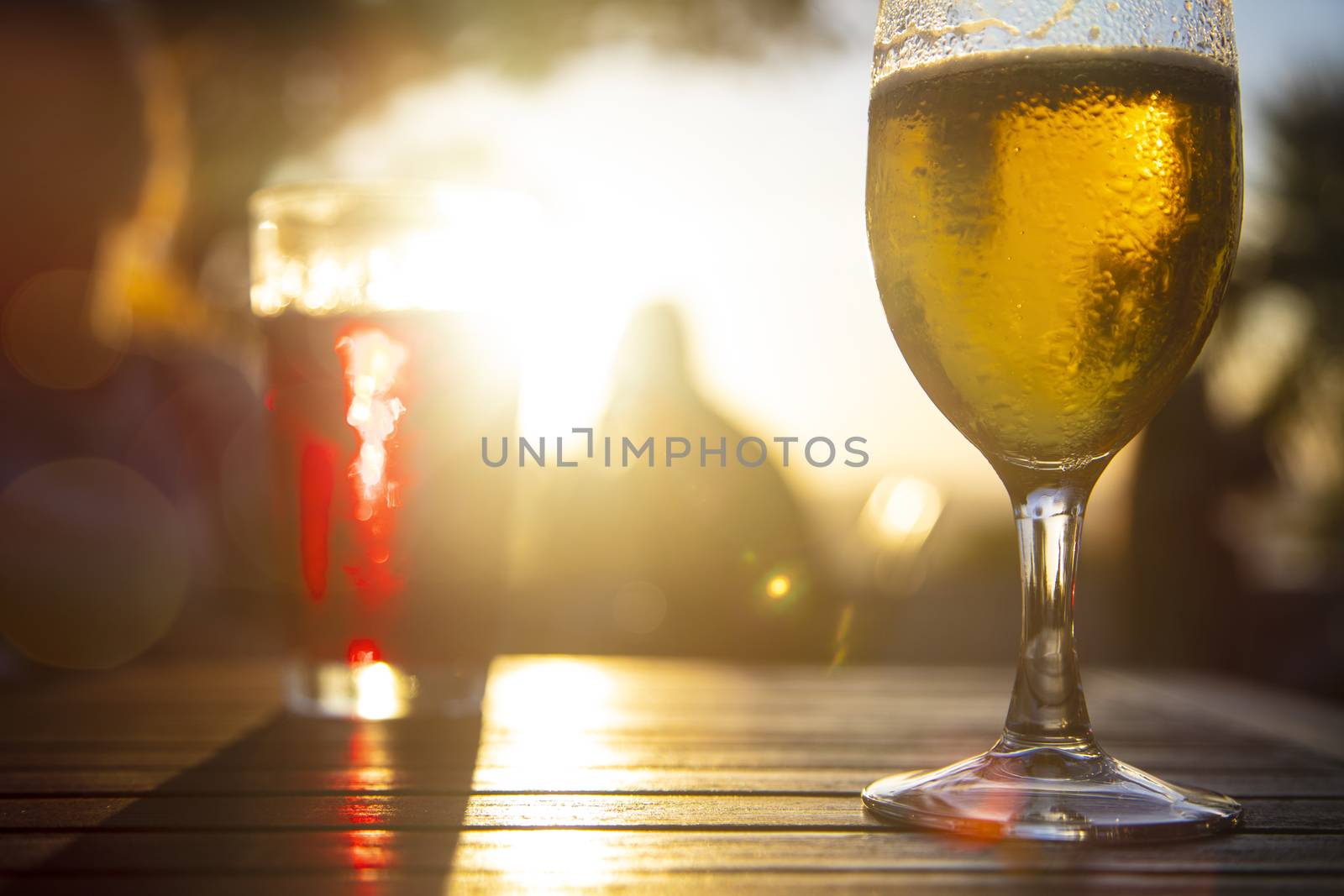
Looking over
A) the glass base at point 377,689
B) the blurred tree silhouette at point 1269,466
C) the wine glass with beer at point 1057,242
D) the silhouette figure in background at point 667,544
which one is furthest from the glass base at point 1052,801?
the blurred tree silhouette at point 1269,466

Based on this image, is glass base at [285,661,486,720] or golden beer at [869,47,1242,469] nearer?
golden beer at [869,47,1242,469]

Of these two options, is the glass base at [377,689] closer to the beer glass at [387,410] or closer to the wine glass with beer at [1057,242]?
the beer glass at [387,410]

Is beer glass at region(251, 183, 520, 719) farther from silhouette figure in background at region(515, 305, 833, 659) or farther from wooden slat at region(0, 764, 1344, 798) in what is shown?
silhouette figure in background at region(515, 305, 833, 659)

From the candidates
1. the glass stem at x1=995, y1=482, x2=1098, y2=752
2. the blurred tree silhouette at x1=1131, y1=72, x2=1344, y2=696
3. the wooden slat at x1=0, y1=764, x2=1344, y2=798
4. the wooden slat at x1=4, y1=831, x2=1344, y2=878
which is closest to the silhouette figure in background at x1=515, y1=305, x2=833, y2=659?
the blurred tree silhouette at x1=1131, y1=72, x2=1344, y2=696

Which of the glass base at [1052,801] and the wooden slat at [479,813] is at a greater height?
the glass base at [1052,801]

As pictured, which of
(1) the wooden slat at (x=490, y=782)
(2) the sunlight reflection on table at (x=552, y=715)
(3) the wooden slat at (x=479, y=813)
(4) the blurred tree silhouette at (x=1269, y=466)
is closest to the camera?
(3) the wooden slat at (x=479, y=813)

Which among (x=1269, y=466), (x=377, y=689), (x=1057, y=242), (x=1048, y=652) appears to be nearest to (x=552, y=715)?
(x=377, y=689)
